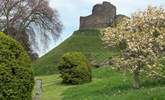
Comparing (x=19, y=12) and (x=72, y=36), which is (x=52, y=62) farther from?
→ (x=72, y=36)

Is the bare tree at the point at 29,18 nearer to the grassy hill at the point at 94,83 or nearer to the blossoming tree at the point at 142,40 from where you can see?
the grassy hill at the point at 94,83

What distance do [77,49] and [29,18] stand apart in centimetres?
536

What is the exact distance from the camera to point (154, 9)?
1923cm

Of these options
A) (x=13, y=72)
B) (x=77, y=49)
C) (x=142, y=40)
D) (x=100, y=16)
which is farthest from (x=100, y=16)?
(x=13, y=72)

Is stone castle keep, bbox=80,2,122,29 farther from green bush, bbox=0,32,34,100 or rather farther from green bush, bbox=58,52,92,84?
green bush, bbox=0,32,34,100

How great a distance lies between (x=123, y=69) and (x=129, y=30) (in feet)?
4.81

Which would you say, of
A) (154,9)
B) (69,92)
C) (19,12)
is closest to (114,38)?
(154,9)

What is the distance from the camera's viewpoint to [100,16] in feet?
191

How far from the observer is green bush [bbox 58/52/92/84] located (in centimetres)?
2591

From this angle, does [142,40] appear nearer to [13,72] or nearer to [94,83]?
[13,72]

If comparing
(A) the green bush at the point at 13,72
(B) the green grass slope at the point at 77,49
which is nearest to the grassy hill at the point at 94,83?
(B) the green grass slope at the point at 77,49

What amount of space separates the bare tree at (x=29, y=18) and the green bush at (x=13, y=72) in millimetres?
31381

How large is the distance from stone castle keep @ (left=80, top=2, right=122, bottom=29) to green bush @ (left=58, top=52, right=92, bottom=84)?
100ft

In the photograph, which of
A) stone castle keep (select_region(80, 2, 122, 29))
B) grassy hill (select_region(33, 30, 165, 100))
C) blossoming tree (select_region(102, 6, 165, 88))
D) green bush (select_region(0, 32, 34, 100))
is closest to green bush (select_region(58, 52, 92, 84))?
grassy hill (select_region(33, 30, 165, 100))
